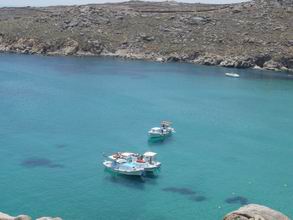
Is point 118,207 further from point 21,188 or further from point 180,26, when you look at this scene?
point 180,26

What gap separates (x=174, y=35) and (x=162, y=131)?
103m

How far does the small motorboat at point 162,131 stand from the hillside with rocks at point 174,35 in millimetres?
79931

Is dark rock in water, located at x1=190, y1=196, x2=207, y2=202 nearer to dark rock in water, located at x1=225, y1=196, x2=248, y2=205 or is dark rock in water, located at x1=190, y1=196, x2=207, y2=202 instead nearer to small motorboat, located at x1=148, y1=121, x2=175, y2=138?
dark rock in water, located at x1=225, y1=196, x2=248, y2=205

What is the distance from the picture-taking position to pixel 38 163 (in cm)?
6481

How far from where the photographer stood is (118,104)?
100m

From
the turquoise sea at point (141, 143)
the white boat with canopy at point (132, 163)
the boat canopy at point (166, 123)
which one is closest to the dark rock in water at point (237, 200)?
the turquoise sea at point (141, 143)

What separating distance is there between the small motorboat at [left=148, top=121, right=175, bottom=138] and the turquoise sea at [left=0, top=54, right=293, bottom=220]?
47.0 inches

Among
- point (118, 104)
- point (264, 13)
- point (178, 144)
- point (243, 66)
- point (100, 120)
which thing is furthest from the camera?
point (264, 13)

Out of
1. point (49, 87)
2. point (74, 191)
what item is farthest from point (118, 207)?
point (49, 87)

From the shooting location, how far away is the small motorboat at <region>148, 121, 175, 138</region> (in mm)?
78062

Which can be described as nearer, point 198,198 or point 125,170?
point 198,198

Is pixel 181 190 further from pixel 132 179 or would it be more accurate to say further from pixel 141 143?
pixel 141 143

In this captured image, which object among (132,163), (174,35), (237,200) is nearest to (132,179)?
(132,163)

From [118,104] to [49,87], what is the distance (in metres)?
22.4
